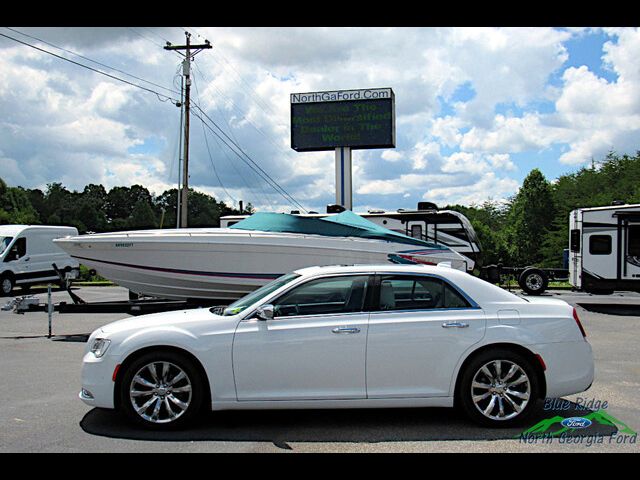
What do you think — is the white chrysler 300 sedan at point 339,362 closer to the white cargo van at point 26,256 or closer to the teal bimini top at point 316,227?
the teal bimini top at point 316,227

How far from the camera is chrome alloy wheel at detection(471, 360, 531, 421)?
588 centimetres

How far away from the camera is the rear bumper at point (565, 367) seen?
19.4 feet

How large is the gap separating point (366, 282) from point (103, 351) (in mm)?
2537

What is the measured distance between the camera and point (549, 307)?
624 centimetres

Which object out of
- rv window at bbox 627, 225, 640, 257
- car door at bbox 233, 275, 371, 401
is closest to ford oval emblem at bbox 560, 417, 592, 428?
car door at bbox 233, 275, 371, 401

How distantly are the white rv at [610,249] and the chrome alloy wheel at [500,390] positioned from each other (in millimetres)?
13182

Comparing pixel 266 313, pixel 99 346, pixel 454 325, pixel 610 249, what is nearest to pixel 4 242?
pixel 99 346

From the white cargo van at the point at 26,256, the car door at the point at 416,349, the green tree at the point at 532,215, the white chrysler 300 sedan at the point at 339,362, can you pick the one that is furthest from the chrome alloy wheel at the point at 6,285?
the green tree at the point at 532,215

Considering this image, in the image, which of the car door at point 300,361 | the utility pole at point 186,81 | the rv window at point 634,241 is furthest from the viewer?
the utility pole at point 186,81

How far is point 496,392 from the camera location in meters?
5.89

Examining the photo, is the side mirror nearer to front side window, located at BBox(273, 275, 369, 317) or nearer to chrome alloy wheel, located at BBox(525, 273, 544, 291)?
front side window, located at BBox(273, 275, 369, 317)

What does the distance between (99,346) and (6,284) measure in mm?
18511

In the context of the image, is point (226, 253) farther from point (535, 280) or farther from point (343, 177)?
point (343, 177)
